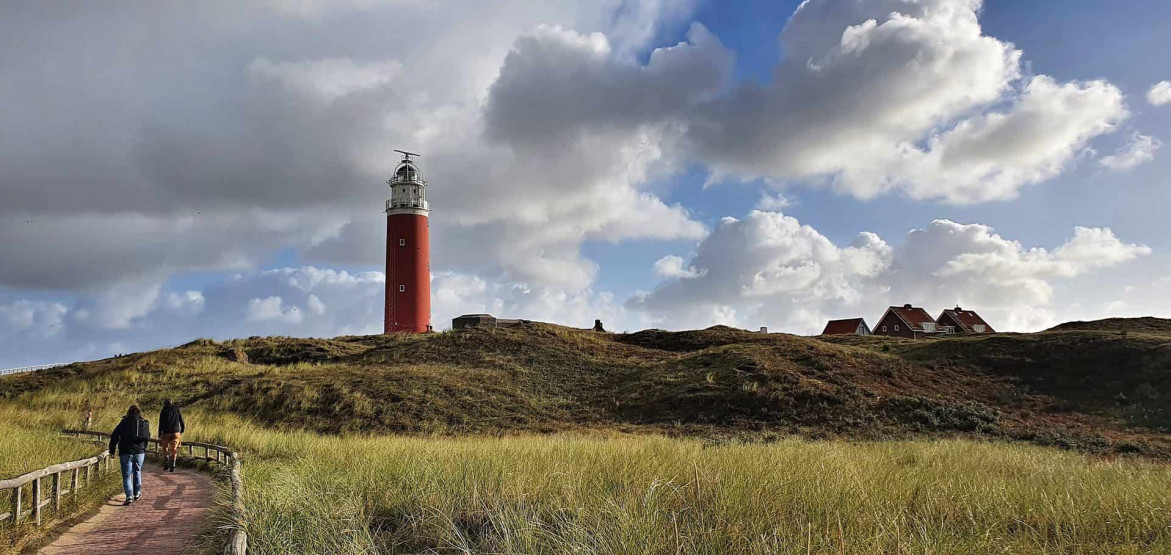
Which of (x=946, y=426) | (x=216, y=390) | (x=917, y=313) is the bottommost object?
(x=946, y=426)

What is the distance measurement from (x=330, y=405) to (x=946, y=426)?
81.6 feet

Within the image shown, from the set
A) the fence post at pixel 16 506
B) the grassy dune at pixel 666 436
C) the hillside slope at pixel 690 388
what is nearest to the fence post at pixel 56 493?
the fence post at pixel 16 506

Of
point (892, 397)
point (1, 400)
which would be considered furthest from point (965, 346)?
point (1, 400)

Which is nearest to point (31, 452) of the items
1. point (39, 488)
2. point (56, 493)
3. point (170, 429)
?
point (170, 429)

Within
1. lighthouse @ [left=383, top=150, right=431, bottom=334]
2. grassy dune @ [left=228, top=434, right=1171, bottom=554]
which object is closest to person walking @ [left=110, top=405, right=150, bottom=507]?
grassy dune @ [left=228, top=434, right=1171, bottom=554]

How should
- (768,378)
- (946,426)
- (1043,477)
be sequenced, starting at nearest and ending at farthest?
(1043,477) → (946,426) → (768,378)

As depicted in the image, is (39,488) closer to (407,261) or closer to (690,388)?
(690,388)

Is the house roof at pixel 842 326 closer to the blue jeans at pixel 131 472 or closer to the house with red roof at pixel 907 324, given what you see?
the house with red roof at pixel 907 324

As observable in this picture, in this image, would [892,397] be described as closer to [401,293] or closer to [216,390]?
[216,390]

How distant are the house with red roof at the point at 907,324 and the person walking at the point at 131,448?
6503cm

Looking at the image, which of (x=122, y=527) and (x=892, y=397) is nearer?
(x=122, y=527)

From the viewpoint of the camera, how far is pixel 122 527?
10289 millimetres

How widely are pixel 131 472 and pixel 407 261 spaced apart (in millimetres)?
42247

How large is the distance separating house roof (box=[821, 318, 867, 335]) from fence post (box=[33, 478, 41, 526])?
67.0m
